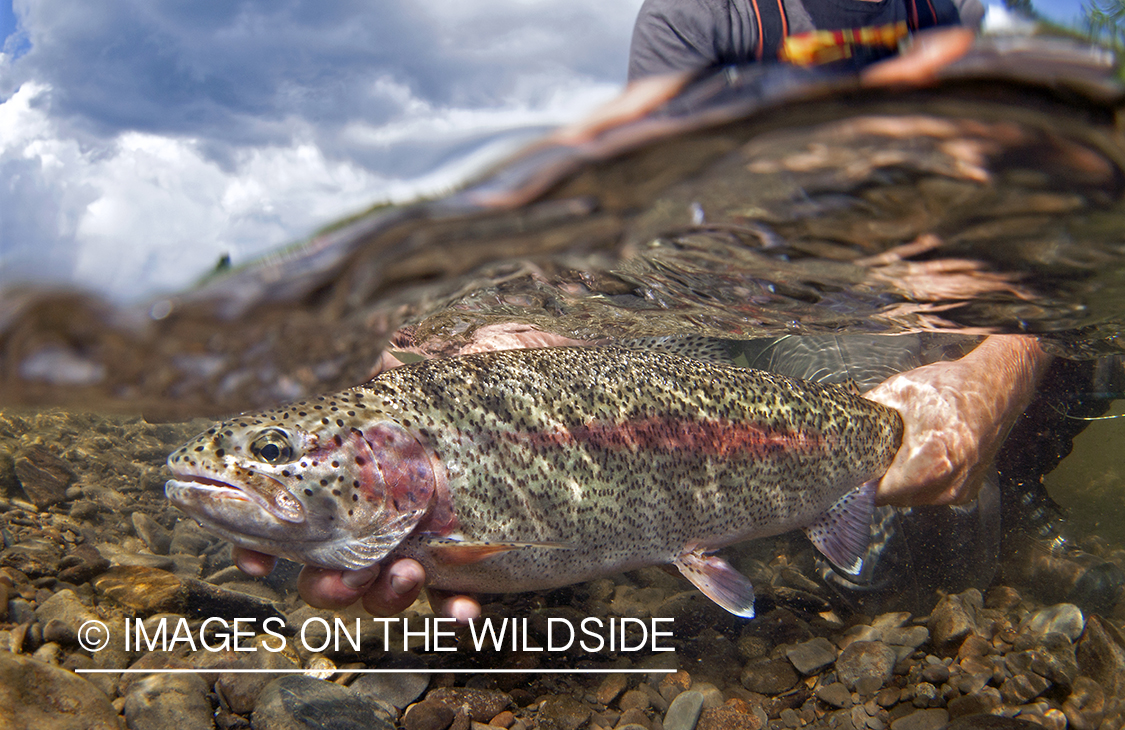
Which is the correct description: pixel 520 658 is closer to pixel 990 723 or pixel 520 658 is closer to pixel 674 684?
pixel 674 684

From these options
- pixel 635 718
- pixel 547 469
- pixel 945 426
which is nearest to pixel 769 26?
pixel 547 469

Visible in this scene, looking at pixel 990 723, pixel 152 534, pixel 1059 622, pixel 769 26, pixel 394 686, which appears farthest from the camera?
pixel 152 534

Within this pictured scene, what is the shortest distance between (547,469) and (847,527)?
8.39 ft

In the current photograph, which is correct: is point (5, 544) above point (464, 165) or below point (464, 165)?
below

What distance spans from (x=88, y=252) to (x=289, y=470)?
4.96ft

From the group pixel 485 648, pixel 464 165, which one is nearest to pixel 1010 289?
pixel 464 165

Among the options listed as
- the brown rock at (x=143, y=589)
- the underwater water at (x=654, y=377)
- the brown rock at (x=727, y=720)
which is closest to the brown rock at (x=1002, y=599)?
the underwater water at (x=654, y=377)

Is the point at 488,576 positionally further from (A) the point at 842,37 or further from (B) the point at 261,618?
(A) the point at 842,37

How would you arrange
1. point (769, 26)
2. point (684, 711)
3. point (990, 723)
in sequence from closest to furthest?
point (990, 723) < point (769, 26) < point (684, 711)

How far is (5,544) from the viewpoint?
4148 mm

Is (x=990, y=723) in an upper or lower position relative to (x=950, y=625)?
upper

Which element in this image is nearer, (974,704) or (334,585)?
(334,585)

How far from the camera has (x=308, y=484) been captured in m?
2.69

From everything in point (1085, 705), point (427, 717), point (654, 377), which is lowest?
point (1085, 705)
